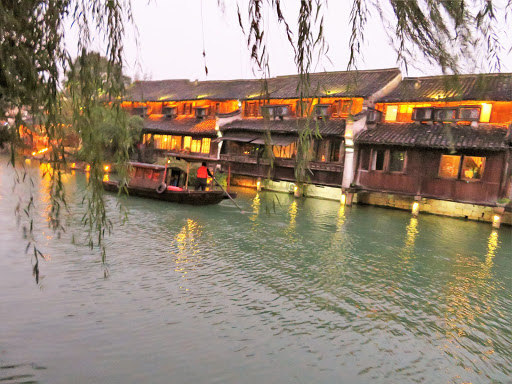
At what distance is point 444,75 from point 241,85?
86.9 feet

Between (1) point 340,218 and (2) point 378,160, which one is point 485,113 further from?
(1) point 340,218

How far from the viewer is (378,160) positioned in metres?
19.1

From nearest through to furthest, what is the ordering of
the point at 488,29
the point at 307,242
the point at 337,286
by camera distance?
the point at 488,29
the point at 337,286
the point at 307,242

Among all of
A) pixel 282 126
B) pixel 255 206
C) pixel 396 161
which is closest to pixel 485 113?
pixel 396 161

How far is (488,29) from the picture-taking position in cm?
239

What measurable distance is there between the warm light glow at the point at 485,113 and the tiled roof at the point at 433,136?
53 centimetres

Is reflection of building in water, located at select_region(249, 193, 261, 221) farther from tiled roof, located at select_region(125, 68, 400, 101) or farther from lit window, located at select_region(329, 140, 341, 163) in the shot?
tiled roof, located at select_region(125, 68, 400, 101)

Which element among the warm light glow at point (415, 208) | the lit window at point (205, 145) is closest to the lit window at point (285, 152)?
the lit window at point (205, 145)

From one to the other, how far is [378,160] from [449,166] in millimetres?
3185

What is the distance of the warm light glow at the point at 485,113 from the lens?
666 inches

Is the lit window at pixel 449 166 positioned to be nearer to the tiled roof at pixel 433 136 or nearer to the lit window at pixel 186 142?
the tiled roof at pixel 433 136

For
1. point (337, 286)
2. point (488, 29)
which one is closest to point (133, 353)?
point (337, 286)

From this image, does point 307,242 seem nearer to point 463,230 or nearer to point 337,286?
point 337,286

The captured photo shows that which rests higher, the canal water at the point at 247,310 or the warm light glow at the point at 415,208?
the warm light glow at the point at 415,208
